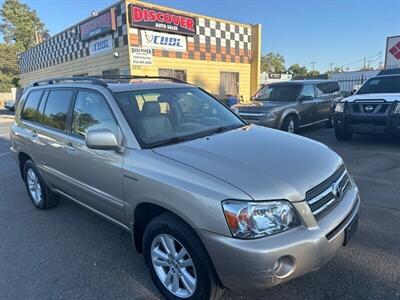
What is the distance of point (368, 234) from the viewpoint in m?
3.28

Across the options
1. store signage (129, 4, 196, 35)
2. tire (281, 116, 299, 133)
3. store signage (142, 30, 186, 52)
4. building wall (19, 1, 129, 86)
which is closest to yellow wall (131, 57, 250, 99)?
store signage (142, 30, 186, 52)

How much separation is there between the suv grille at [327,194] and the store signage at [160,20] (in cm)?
1195

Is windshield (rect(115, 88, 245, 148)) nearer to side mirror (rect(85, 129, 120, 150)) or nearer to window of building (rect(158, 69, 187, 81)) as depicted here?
side mirror (rect(85, 129, 120, 150))

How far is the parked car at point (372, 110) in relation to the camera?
265 inches

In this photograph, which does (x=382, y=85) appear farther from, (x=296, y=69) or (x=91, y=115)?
(x=296, y=69)

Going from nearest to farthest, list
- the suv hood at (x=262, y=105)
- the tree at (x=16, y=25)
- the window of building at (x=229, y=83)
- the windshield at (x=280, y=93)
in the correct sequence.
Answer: the suv hood at (x=262, y=105) < the windshield at (x=280, y=93) < the window of building at (x=229, y=83) < the tree at (x=16, y=25)

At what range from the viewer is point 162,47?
13.8 m

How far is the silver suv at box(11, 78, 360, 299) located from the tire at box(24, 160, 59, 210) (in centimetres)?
68

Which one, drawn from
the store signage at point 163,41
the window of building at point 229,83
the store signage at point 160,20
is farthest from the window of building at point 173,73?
the window of building at point 229,83

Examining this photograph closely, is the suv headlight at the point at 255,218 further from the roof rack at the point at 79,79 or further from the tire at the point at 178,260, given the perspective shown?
the roof rack at the point at 79,79

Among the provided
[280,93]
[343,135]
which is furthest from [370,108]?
[280,93]

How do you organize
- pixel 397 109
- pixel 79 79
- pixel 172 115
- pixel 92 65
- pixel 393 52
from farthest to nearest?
pixel 393 52
pixel 92 65
pixel 397 109
pixel 79 79
pixel 172 115

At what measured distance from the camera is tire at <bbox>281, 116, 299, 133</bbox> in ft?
27.7

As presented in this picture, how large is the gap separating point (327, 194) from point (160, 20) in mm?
12702
